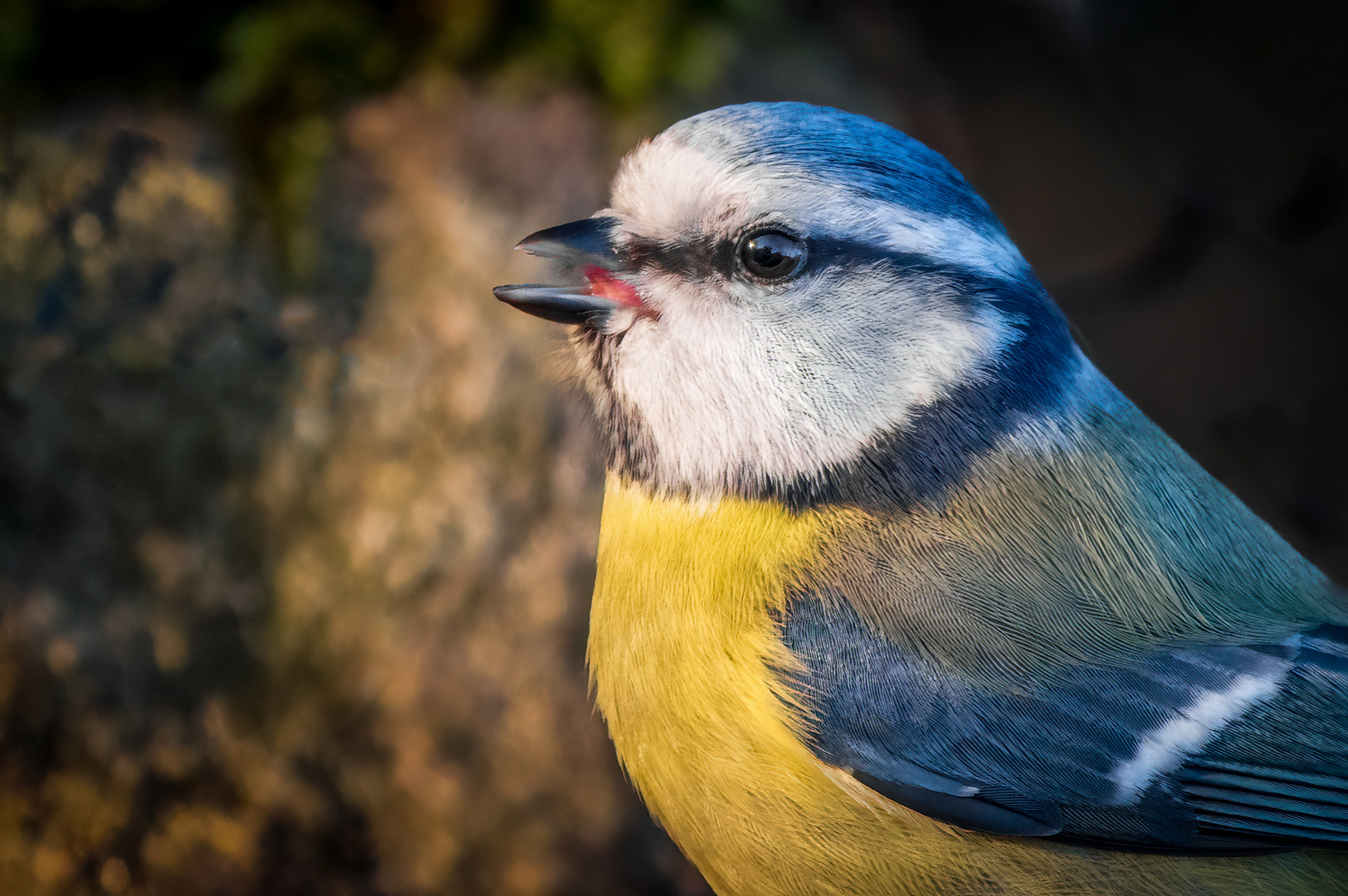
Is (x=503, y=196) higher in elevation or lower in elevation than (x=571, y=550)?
higher

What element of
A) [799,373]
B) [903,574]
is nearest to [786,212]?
[799,373]

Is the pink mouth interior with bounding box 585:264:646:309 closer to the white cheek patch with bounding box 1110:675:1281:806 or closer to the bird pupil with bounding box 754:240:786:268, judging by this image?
the bird pupil with bounding box 754:240:786:268

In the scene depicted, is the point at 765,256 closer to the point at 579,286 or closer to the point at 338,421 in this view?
the point at 579,286

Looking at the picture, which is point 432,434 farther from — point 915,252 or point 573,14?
point 915,252

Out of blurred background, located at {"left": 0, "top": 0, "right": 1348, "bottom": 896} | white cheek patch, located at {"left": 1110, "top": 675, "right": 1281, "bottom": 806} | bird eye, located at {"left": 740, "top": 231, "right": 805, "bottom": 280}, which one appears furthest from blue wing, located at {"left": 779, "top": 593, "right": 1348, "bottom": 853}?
blurred background, located at {"left": 0, "top": 0, "right": 1348, "bottom": 896}

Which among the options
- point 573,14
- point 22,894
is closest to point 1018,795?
point 573,14
